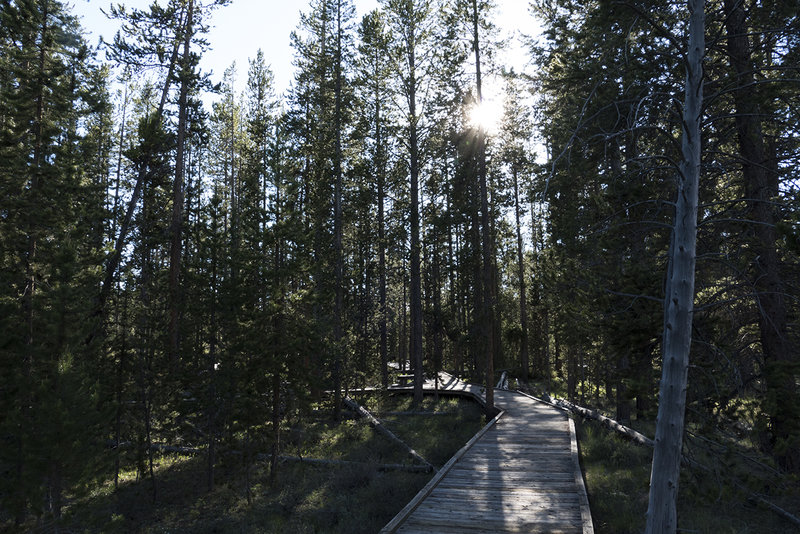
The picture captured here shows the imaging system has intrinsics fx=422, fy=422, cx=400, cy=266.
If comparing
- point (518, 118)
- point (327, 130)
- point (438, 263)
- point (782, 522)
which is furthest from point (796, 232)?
point (438, 263)

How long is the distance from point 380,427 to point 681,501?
10.8m

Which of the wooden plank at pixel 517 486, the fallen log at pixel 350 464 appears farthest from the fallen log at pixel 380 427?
the wooden plank at pixel 517 486

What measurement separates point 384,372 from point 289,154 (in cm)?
1318

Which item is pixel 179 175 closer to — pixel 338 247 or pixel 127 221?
pixel 127 221

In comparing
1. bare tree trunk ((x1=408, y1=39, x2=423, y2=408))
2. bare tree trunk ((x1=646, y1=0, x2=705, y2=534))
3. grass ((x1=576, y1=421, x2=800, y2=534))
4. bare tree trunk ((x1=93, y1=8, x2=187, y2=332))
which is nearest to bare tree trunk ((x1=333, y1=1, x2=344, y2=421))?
bare tree trunk ((x1=408, y1=39, x2=423, y2=408))

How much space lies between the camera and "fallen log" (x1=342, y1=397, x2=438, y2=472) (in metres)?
12.1

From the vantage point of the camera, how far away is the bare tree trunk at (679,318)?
371cm

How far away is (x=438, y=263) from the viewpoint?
30641 millimetres

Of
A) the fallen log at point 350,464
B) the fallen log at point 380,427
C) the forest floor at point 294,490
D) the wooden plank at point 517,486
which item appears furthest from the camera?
the fallen log at point 380,427

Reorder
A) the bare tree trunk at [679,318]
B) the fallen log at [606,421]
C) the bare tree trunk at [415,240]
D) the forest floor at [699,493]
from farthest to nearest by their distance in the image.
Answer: the bare tree trunk at [415,240] < the fallen log at [606,421] < the forest floor at [699,493] < the bare tree trunk at [679,318]

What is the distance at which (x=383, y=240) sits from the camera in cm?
2645

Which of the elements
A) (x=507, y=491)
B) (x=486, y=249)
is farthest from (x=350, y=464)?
(x=486, y=249)

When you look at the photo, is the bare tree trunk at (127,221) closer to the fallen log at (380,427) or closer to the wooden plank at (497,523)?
the fallen log at (380,427)

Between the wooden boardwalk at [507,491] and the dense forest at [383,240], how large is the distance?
231cm
